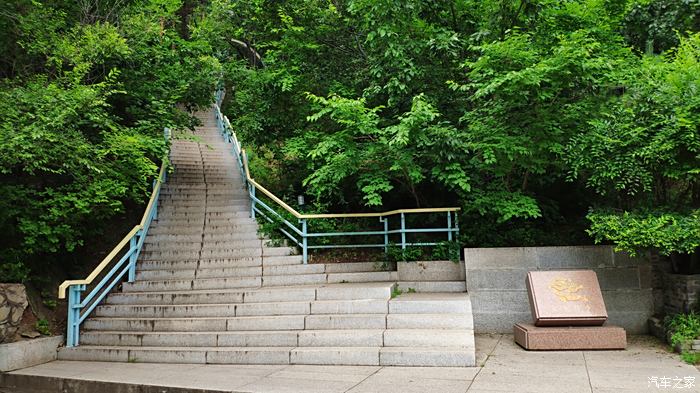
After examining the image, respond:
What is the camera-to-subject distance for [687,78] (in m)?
6.91

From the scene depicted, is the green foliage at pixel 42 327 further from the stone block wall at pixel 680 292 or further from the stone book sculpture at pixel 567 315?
the stone block wall at pixel 680 292

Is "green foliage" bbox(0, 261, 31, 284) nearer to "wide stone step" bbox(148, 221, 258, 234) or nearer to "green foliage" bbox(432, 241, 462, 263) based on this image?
"wide stone step" bbox(148, 221, 258, 234)

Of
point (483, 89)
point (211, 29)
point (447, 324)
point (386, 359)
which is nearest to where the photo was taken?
point (386, 359)

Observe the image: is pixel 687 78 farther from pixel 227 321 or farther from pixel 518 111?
pixel 227 321

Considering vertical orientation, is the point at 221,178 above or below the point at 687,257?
above

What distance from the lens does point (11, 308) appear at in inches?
288

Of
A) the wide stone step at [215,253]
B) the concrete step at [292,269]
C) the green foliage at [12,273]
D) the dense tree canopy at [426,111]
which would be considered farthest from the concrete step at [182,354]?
the wide stone step at [215,253]

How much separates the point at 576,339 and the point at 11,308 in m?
8.69

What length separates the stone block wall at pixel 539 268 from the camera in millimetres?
8062

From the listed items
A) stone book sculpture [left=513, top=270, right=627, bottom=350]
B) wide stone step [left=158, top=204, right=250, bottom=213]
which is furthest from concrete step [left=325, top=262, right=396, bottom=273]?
wide stone step [left=158, top=204, right=250, bottom=213]

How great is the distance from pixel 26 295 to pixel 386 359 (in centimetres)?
614

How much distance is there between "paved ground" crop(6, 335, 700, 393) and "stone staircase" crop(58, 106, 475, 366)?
266 millimetres

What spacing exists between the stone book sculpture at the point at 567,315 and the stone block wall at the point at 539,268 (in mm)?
737

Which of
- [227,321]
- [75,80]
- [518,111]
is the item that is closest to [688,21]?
[518,111]
